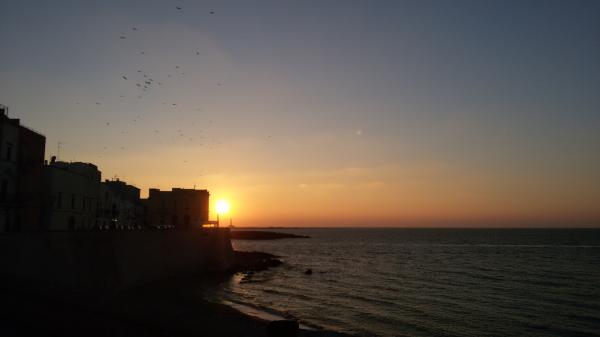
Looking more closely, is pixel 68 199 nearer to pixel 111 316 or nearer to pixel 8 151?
pixel 8 151

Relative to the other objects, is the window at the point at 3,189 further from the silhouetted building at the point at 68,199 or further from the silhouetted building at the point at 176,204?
the silhouetted building at the point at 176,204

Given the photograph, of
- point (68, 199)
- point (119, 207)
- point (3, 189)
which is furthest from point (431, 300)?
point (119, 207)

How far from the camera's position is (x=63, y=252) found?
30219 millimetres

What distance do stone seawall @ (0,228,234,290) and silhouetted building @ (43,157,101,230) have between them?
25.9ft

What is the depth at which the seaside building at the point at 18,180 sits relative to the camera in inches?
1551

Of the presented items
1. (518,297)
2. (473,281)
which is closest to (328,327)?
(518,297)

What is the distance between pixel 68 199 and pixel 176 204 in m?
42.7

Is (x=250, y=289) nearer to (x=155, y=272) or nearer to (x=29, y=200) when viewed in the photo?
(x=155, y=272)

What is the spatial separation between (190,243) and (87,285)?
62.5 ft

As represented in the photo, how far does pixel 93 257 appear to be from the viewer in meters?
32.0

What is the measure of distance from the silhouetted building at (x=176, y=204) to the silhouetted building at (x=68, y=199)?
33400 millimetres

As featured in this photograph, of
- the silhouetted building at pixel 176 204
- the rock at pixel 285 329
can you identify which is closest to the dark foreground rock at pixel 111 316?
the rock at pixel 285 329

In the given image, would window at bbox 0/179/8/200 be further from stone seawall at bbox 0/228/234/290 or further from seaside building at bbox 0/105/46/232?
stone seawall at bbox 0/228/234/290

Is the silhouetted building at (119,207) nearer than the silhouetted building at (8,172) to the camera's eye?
No
